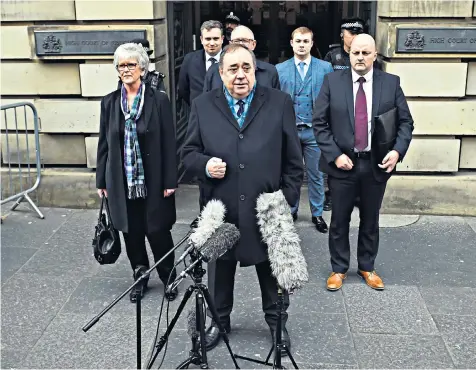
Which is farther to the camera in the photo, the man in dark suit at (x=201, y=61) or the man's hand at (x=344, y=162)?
the man in dark suit at (x=201, y=61)

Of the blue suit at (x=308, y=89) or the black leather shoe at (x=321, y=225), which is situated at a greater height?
the blue suit at (x=308, y=89)

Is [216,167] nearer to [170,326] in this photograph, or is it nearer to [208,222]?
[208,222]

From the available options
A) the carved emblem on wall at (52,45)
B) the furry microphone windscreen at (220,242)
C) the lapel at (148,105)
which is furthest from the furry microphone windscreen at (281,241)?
the carved emblem on wall at (52,45)

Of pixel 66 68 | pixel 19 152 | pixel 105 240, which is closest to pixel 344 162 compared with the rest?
pixel 105 240

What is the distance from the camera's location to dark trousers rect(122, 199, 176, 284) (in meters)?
5.11

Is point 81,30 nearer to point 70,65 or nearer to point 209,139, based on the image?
point 70,65

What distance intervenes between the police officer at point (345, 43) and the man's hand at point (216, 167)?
3189 millimetres

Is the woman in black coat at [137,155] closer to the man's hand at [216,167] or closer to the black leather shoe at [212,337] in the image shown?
the black leather shoe at [212,337]

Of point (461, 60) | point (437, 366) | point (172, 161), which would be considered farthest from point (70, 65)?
point (437, 366)

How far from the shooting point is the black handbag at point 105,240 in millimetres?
5148

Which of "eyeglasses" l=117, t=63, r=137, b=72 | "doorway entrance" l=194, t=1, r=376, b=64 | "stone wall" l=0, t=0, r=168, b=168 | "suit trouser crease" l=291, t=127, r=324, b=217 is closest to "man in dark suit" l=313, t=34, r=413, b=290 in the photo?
"suit trouser crease" l=291, t=127, r=324, b=217

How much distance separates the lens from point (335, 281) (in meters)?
5.45

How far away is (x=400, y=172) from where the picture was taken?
24.3 ft

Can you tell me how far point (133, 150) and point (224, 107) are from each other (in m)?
Result: 1.08
